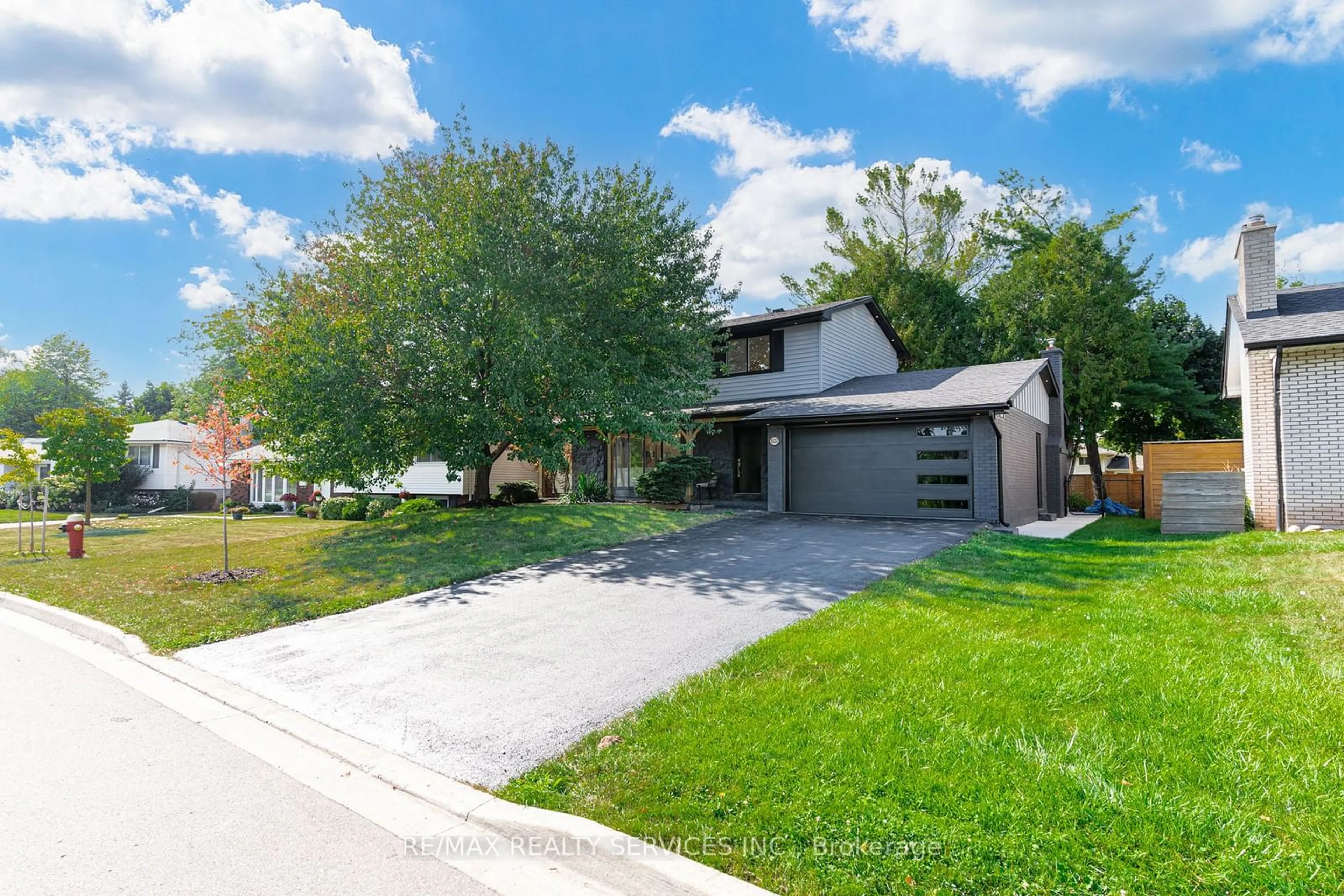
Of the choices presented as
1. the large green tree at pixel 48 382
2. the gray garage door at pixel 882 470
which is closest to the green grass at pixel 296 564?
the gray garage door at pixel 882 470

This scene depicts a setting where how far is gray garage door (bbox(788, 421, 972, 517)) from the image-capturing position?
13.6m

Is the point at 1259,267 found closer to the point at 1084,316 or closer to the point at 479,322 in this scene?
the point at 1084,316

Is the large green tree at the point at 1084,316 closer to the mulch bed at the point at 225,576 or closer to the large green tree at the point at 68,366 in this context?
the mulch bed at the point at 225,576

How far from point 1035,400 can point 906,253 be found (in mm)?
17479

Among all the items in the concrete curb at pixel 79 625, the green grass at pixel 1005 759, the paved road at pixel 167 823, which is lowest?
the concrete curb at pixel 79 625

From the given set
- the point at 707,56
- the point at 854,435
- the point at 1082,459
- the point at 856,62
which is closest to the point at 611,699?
the point at 854,435

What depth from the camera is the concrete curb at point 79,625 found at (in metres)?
6.41

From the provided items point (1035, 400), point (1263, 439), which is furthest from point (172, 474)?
point (1263, 439)

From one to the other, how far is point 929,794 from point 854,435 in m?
12.6

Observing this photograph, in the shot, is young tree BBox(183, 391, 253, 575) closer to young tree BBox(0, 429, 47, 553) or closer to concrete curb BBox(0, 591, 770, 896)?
young tree BBox(0, 429, 47, 553)

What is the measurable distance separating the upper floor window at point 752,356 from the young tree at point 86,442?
21.4 m

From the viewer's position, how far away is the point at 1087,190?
25312 millimetres

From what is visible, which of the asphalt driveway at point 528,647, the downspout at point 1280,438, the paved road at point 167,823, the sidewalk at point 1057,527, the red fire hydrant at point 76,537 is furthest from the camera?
the sidewalk at point 1057,527

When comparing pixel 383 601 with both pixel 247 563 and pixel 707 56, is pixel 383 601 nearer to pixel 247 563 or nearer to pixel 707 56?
pixel 247 563
